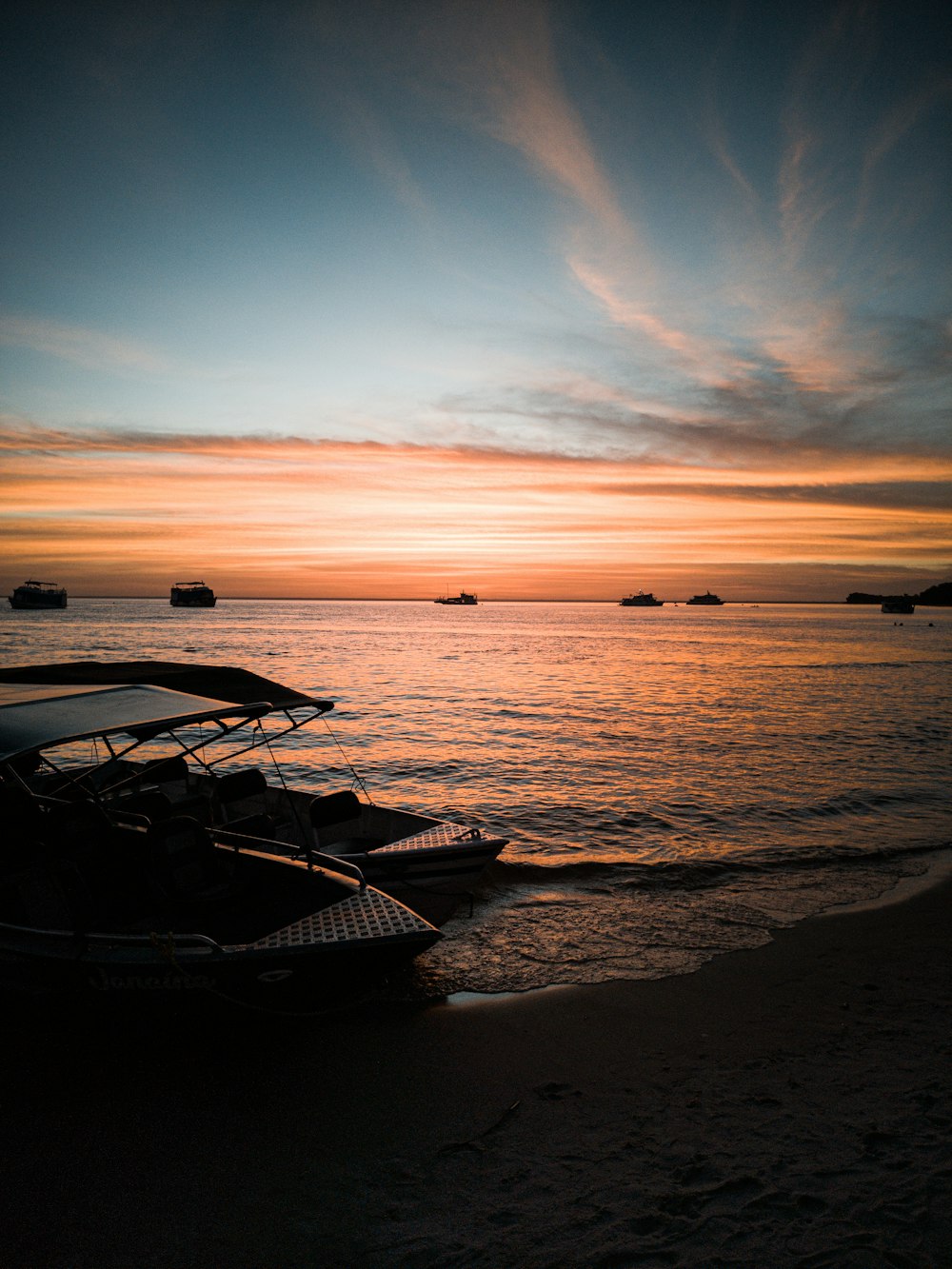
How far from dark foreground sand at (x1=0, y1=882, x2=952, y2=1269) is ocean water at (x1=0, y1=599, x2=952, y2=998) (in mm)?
1258

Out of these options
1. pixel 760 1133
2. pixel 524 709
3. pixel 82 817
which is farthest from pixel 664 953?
pixel 524 709

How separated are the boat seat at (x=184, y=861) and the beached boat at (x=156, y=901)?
12 millimetres

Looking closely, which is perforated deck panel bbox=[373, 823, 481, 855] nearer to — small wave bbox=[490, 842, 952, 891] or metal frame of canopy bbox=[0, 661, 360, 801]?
small wave bbox=[490, 842, 952, 891]

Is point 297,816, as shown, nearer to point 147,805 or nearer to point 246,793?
point 246,793

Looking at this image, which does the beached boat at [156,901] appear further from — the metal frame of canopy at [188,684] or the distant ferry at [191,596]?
the distant ferry at [191,596]

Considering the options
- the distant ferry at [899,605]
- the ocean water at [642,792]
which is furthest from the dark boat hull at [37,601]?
the distant ferry at [899,605]

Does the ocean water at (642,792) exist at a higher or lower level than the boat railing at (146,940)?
lower

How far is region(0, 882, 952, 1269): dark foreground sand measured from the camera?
161 inches

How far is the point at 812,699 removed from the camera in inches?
1328

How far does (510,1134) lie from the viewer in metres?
5.03

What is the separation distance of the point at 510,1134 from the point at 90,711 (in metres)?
5.19

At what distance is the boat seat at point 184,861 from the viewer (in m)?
6.99

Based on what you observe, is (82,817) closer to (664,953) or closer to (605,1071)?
(605,1071)

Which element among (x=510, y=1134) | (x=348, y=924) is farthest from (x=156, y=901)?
(x=510, y=1134)
